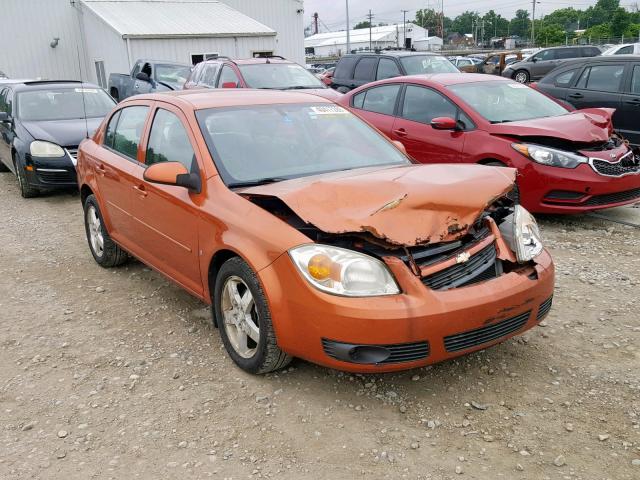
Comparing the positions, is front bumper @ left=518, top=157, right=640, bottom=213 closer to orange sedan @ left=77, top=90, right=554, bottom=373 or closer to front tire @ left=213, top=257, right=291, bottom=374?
orange sedan @ left=77, top=90, right=554, bottom=373

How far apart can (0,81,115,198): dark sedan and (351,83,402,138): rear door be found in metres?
3.60

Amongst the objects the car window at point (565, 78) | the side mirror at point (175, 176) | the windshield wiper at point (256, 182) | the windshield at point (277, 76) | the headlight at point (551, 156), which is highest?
the windshield at point (277, 76)

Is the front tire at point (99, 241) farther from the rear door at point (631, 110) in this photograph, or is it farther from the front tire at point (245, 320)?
the rear door at point (631, 110)

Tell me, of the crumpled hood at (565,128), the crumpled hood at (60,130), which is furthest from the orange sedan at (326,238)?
the crumpled hood at (60,130)

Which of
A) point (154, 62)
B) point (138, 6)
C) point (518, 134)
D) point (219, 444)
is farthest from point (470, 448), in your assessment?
point (138, 6)

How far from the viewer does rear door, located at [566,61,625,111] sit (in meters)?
8.81

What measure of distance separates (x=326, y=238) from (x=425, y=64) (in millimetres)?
10401

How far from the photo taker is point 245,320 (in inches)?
134

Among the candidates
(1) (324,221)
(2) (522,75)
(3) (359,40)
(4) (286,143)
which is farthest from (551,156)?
(3) (359,40)

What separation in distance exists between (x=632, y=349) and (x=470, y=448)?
1.48m

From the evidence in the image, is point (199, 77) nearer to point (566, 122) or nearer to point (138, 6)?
point (566, 122)

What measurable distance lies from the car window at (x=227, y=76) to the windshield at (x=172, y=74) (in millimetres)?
3477

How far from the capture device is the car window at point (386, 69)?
484 inches

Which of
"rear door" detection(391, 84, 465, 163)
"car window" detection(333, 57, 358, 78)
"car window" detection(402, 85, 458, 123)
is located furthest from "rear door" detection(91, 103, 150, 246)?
"car window" detection(333, 57, 358, 78)
